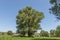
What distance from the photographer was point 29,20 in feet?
173

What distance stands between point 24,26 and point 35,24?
380 cm

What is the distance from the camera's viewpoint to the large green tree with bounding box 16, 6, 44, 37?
51.7m

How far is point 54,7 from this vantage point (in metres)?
25.6

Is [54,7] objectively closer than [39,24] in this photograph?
Yes

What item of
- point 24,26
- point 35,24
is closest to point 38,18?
point 35,24

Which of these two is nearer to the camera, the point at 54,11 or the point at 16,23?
the point at 54,11

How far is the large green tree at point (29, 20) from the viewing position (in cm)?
5169

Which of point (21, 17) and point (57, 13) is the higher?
point (21, 17)

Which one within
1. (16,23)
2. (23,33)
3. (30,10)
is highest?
(30,10)

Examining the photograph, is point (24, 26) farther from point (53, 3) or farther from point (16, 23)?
point (53, 3)

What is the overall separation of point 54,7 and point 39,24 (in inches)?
1106

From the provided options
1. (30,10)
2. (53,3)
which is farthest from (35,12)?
(53,3)

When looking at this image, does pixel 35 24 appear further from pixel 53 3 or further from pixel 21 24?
pixel 53 3

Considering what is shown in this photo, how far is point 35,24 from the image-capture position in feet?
173
